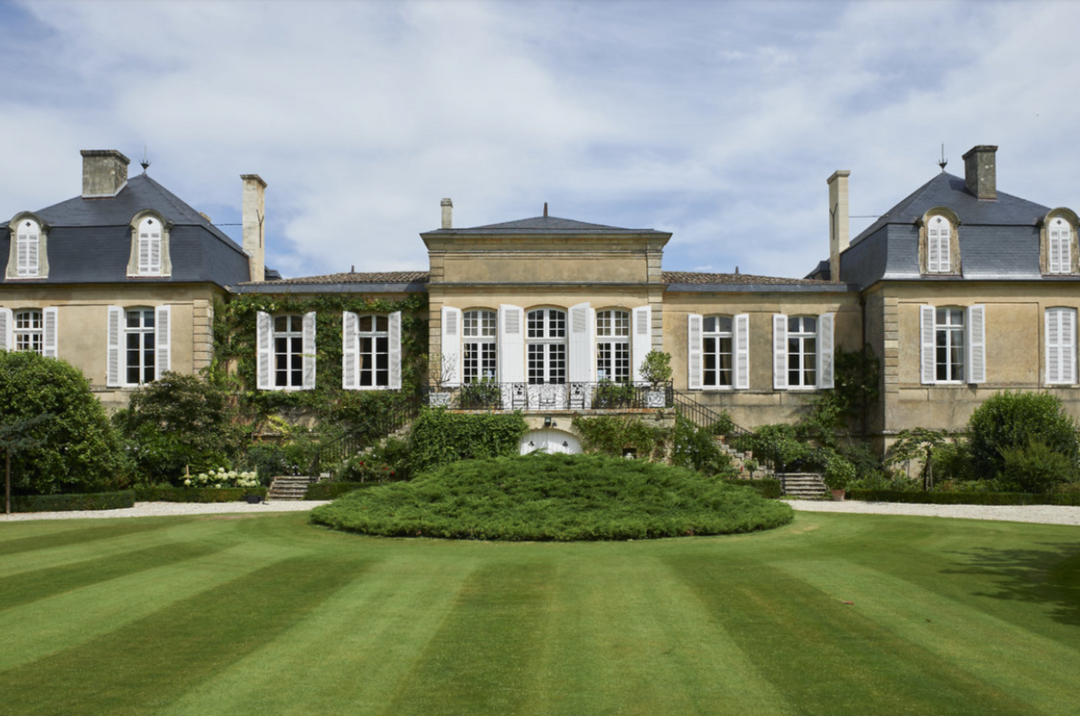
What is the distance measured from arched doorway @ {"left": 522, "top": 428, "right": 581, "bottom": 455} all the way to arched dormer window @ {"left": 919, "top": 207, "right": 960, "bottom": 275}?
1006cm

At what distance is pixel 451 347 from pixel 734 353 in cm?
746

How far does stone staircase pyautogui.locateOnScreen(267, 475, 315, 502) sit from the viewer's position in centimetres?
2016

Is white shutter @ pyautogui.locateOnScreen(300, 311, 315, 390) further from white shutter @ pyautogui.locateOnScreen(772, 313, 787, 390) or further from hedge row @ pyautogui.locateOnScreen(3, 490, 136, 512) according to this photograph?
white shutter @ pyautogui.locateOnScreen(772, 313, 787, 390)

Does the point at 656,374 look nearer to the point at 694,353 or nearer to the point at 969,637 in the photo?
the point at 694,353

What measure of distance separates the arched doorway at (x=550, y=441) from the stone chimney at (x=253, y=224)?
32.9 feet

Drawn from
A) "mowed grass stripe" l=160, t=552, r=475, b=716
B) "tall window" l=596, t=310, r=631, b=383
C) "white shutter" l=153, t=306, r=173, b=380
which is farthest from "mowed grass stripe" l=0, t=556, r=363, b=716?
"white shutter" l=153, t=306, r=173, b=380

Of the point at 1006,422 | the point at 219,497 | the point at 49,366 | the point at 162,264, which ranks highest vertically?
the point at 162,264

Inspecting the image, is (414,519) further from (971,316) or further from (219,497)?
(971,316)

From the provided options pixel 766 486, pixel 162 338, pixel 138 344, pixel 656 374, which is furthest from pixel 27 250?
pixel 766 486

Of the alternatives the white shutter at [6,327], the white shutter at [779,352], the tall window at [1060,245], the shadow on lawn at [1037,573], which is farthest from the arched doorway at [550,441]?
the white shutter at [6,327]

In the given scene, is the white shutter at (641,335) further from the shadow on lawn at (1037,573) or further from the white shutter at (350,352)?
the shadow on lawn at (1037,573)

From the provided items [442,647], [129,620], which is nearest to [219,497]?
[129,620]

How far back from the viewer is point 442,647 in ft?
21.8

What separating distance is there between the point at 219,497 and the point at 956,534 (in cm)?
1444
